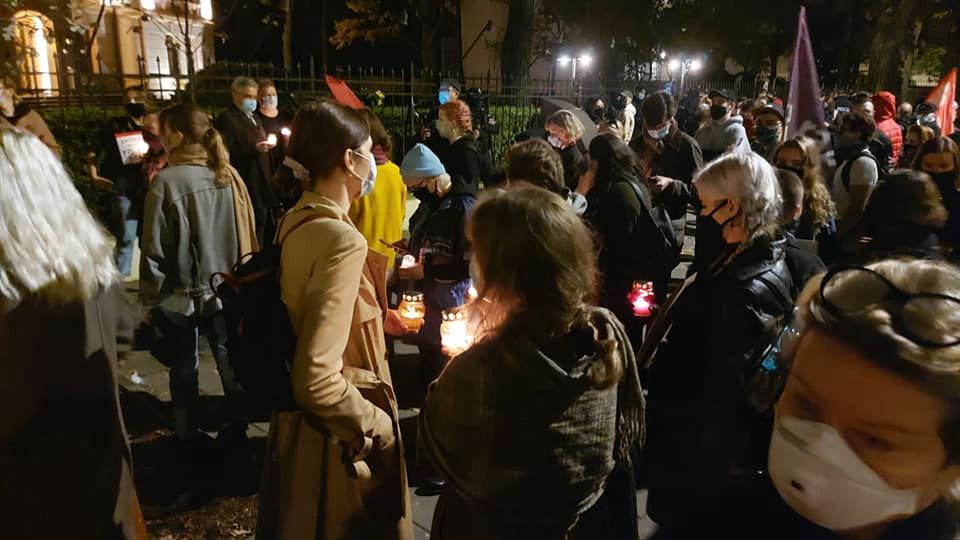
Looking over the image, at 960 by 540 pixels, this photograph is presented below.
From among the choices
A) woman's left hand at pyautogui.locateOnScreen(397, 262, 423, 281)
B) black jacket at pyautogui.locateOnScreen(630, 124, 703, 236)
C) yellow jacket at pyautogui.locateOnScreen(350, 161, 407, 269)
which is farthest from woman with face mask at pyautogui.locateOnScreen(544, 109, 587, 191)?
woman's left hand at pyautogui.locateOnScreen(397, 262, 423, 281)

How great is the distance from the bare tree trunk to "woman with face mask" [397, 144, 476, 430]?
1571cm

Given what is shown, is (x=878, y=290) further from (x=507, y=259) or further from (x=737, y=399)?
(x=737, y=399)

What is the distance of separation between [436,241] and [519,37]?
1668cm

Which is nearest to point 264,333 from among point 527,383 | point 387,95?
point 527,383

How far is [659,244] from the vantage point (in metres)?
4.31

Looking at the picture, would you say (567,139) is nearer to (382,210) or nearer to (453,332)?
(382,210)

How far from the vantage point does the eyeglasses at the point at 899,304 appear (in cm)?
114

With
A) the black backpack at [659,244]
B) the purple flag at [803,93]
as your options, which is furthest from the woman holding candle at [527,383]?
the purple flag at [803,93]

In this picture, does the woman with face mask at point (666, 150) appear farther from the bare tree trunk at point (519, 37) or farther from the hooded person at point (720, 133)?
the bare tree trunk at point (519, 37)

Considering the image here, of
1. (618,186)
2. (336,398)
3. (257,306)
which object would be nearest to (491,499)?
(336,398)

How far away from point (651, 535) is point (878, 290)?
2.69 m

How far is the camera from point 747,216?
111 inches

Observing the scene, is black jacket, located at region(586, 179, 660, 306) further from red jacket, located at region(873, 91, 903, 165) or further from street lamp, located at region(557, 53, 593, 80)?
street lamp, located at region(557, 53, 593, 80)

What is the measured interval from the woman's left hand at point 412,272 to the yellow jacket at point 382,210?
1.71 ft
